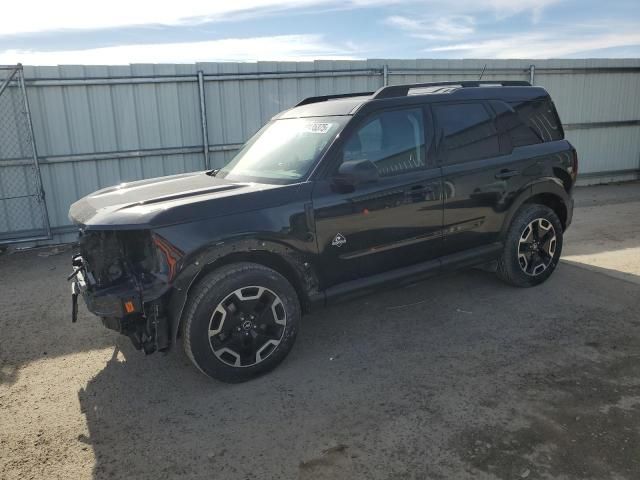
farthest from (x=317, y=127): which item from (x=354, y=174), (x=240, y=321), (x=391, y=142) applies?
(x=240, y=321)

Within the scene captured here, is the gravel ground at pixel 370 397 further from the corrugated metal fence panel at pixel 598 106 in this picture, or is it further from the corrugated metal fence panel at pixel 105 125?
the corrugated metal fence panel at pixel 598 106

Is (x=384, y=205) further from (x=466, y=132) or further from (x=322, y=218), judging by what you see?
(x=466, y=132)

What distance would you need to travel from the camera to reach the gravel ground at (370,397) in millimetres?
2838

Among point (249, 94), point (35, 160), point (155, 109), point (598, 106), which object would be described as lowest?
point (35, 160)

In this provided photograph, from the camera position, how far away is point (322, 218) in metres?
3.81

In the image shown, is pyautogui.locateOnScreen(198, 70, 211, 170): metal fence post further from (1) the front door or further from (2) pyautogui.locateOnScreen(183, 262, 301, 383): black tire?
(2) pyautogui.locateOnScreen(183, 262, 301, 383): black tire

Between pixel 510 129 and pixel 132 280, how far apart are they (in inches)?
143

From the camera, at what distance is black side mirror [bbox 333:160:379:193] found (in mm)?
3711

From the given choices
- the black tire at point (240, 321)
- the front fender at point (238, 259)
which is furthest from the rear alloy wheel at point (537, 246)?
the black tire at point (240, 321)

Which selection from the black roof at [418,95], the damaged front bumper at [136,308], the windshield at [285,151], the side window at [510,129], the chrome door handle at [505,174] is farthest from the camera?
the side window at [510,129]

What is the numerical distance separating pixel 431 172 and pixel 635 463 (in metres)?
2.49

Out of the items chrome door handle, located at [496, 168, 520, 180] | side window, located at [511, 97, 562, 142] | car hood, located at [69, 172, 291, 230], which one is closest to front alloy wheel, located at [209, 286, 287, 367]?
car hood, located at [69, 172, 291, 230]

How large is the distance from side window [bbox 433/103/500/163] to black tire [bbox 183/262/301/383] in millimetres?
1935

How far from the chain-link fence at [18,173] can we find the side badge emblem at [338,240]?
5888mm
